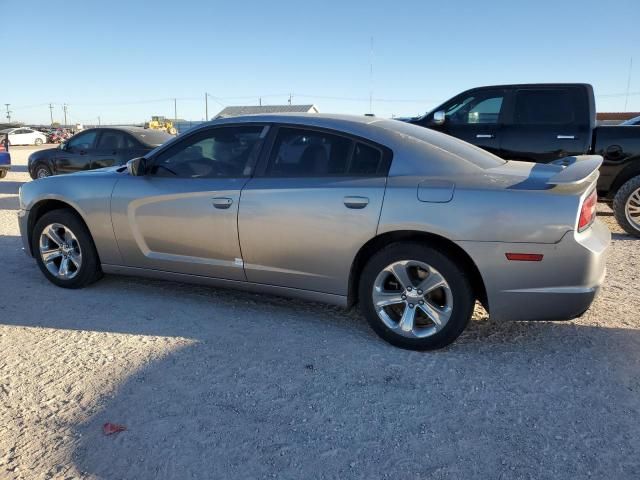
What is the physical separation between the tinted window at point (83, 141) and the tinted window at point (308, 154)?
8.30 meters

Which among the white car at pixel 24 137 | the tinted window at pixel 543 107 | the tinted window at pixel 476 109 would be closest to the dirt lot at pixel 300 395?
the tinted window at pixel 543 107

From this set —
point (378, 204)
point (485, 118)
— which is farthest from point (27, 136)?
point (378, 204)

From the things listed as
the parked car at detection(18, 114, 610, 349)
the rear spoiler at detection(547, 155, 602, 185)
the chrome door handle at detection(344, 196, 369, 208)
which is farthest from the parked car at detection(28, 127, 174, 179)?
the rear spoiler at detection(547, 155, 602, 185)

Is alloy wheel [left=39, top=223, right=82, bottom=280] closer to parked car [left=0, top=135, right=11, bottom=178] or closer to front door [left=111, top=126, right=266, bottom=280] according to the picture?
front door [left=111, top=126, right=266, bottom=280]

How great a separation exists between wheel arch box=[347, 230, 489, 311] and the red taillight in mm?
642

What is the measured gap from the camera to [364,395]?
284cm

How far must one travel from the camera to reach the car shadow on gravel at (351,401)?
7.52 ft

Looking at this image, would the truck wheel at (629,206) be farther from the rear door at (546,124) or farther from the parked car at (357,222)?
the parked car at (357,222)

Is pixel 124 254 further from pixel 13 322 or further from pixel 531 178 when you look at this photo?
pixel 531 178

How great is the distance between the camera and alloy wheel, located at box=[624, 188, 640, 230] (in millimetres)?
6508

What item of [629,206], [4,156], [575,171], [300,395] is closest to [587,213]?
[575,171]

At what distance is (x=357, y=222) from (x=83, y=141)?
9407 millimetres

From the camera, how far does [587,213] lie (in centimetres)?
310

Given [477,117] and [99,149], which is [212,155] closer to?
[477,117]
